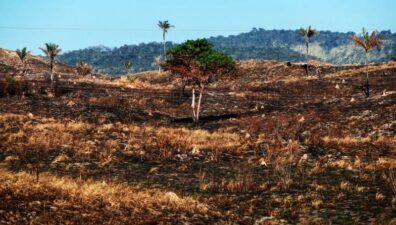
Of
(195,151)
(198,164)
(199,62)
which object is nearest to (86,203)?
(198,164)

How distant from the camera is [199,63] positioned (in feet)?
138

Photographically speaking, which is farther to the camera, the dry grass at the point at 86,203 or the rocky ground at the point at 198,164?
A: the rocky ground at the point at 198,164

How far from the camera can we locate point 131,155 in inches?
886

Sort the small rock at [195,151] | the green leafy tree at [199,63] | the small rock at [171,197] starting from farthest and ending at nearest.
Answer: the green leafy tree at [199,63], the small rock at [195,151], the small rock at [171,197]

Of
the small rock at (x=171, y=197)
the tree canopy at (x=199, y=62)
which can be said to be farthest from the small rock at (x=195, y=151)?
the tree canopy at (x=199, y=62)

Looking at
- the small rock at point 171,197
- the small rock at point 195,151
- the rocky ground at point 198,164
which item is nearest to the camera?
the rocky ground at point 198,164

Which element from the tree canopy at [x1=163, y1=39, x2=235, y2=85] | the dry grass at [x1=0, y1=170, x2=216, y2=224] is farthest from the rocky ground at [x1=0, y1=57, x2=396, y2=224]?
the tree canopy at [x1=163, y1=39, x2=235, y2=85]

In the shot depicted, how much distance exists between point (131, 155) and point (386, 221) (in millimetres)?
14123

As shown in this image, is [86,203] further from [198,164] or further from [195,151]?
[195,151]

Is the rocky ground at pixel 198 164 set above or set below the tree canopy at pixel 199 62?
below

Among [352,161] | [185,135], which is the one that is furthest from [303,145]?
[185,135]

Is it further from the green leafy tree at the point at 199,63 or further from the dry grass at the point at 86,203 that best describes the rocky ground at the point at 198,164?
A: the green leafy tree at the point at 199,63

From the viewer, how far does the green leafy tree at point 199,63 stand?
41781mm

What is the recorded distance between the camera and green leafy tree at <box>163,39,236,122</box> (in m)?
41.8
